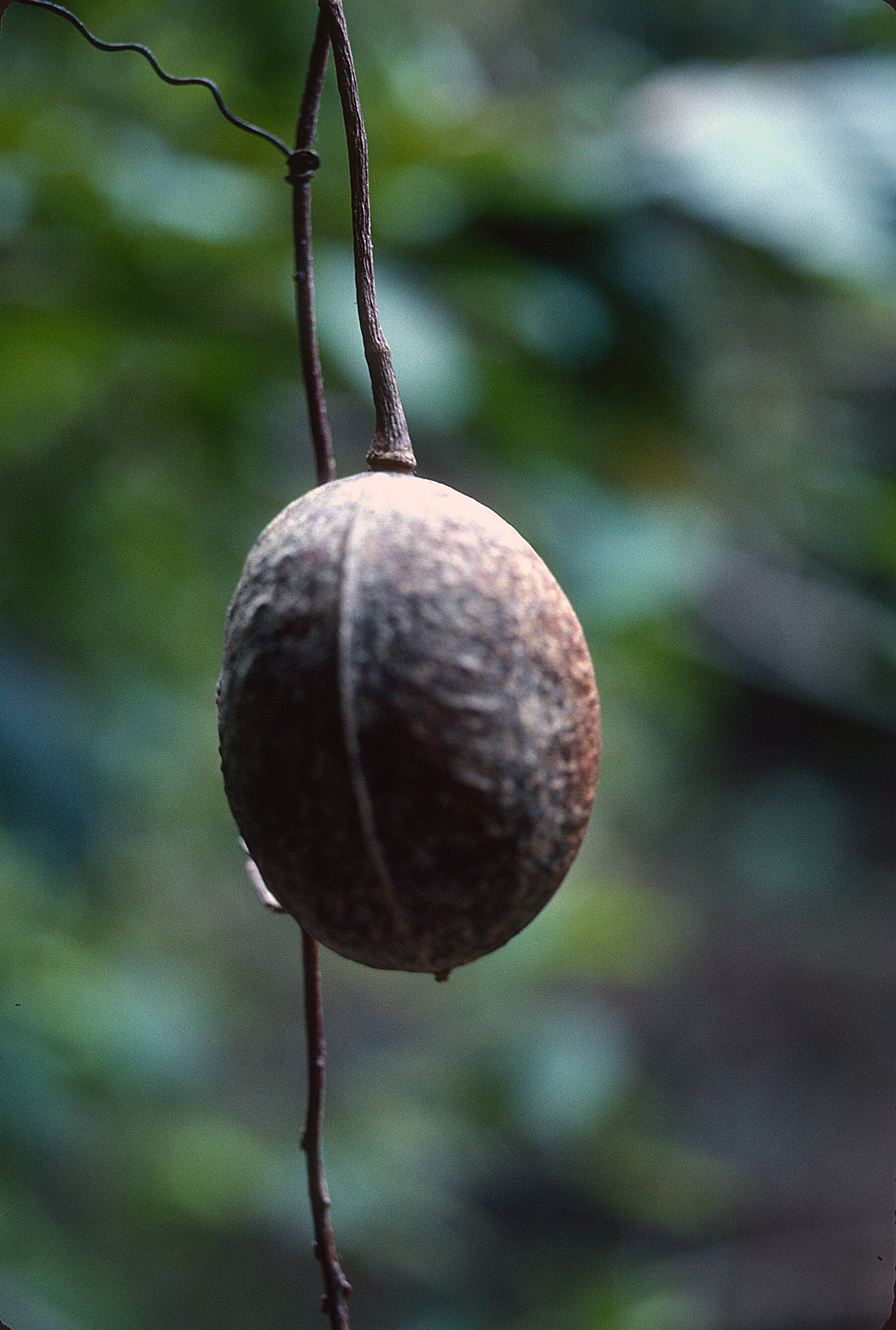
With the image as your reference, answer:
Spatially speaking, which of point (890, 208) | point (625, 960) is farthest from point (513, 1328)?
point (890, 208)

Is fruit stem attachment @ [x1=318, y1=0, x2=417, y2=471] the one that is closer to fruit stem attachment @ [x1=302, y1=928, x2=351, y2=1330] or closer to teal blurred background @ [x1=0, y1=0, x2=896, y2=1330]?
fruit stem attachment @ [x1=302, y1=928, x2=351, y2=1330]

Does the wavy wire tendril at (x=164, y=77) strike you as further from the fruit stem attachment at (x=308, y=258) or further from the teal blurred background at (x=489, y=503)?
the teal blurred background at (x=489, y=503)

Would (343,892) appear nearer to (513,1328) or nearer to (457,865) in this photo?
(457,865)

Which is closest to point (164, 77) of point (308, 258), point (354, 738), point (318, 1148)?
point (308, 258)

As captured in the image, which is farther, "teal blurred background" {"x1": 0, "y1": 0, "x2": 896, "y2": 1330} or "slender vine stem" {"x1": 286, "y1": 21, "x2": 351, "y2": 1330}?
"teal blurred background" {"x1": 0, "y1": 0, "x2": 896, "y2": 1330}

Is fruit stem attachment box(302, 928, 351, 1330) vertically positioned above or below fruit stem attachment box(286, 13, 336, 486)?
below

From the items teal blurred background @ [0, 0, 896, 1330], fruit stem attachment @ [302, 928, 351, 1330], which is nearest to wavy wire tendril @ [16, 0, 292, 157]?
fruit stem attachment @ [302, 928, 351, 1330]

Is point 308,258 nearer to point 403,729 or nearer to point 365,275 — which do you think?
point 365,275
